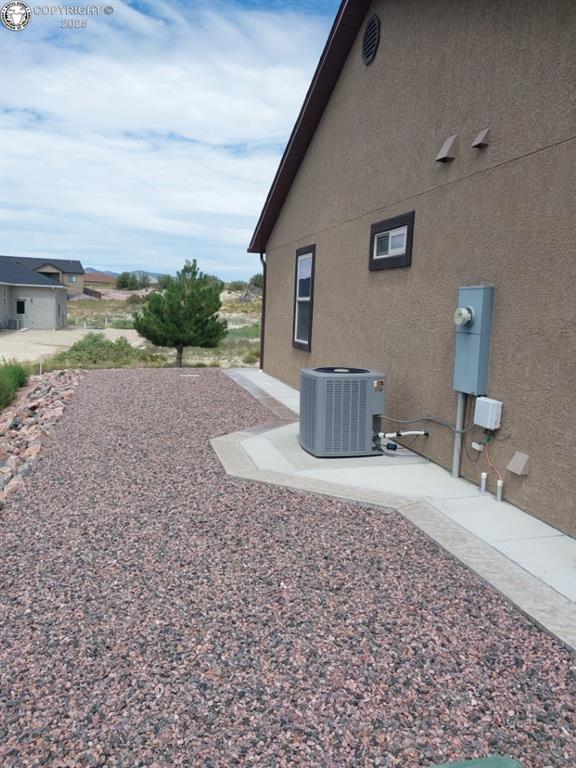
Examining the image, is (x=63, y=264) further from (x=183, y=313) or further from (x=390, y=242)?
(x=390, y=242)

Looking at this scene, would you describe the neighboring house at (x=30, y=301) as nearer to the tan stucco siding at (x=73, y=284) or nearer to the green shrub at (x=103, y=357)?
the green shrub at (x=103, y=357)

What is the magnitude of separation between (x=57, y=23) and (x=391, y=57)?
6.06 m

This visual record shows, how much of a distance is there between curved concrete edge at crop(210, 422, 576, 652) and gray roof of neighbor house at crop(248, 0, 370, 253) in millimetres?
5970

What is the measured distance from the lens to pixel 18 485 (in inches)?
206

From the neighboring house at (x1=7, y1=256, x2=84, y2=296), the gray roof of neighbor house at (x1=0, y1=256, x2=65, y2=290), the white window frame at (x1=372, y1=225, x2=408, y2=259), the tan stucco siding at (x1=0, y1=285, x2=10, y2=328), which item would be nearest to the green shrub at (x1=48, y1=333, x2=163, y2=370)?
the white window frame at (x1=372, y1=225, x2=408, y2=259)

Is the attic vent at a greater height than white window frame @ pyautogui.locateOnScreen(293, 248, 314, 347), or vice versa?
the attic vent

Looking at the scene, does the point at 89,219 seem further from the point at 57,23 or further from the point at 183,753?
the point at 183,753

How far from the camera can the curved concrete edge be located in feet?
9.91

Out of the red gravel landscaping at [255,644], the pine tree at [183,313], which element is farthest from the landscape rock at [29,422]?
the pine tree at [183,313]

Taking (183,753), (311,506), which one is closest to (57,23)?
(311,506)

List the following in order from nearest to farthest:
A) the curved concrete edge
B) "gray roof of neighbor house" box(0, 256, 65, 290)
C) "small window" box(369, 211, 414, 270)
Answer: the curved concrete edge
"small window" box(369, 211, 414, 270)
"gray roof of neighbor house" box(0, 256, 65, 290)

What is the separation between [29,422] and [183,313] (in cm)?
1044

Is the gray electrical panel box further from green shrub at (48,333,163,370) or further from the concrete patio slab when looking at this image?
green shrub at (48,333,163,370)

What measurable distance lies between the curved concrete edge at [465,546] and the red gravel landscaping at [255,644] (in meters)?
0.09
